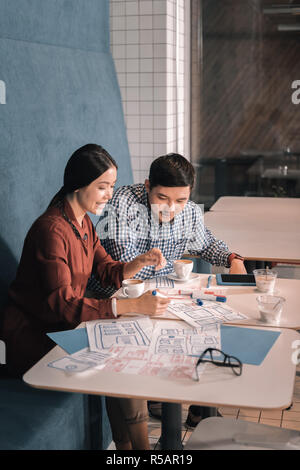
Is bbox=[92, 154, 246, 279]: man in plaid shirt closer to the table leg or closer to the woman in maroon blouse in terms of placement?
the woman in maroon blouse

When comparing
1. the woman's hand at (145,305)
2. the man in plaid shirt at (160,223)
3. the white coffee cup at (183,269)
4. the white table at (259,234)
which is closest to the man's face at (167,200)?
the man in plaid shirt at (160,223)

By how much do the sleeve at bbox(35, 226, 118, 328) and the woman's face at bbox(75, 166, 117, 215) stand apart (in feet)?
0.66

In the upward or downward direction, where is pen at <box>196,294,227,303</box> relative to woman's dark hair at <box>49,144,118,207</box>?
downward

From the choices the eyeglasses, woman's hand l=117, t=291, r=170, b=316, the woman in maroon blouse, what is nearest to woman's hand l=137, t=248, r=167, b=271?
the woman in maroon blouse

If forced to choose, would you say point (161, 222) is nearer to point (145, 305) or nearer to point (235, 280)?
point (235, 280)

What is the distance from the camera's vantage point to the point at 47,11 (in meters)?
3.10

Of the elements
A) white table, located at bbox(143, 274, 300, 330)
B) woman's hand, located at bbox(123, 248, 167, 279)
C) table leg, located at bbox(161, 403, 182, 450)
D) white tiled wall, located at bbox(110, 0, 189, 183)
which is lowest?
table leg, located at bbox(161, 403, 182, 450)

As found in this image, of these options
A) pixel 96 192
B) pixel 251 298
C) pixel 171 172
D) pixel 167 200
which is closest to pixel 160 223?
pixel 167 200

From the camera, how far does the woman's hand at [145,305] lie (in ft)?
6.38

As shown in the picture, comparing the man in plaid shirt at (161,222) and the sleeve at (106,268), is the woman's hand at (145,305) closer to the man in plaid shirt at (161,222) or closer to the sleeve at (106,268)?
the sleeve at (106,268)

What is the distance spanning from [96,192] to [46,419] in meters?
0.88

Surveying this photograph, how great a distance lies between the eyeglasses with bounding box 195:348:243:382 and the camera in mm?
1576

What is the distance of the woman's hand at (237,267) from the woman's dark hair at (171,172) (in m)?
0.51

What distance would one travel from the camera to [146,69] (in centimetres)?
486
